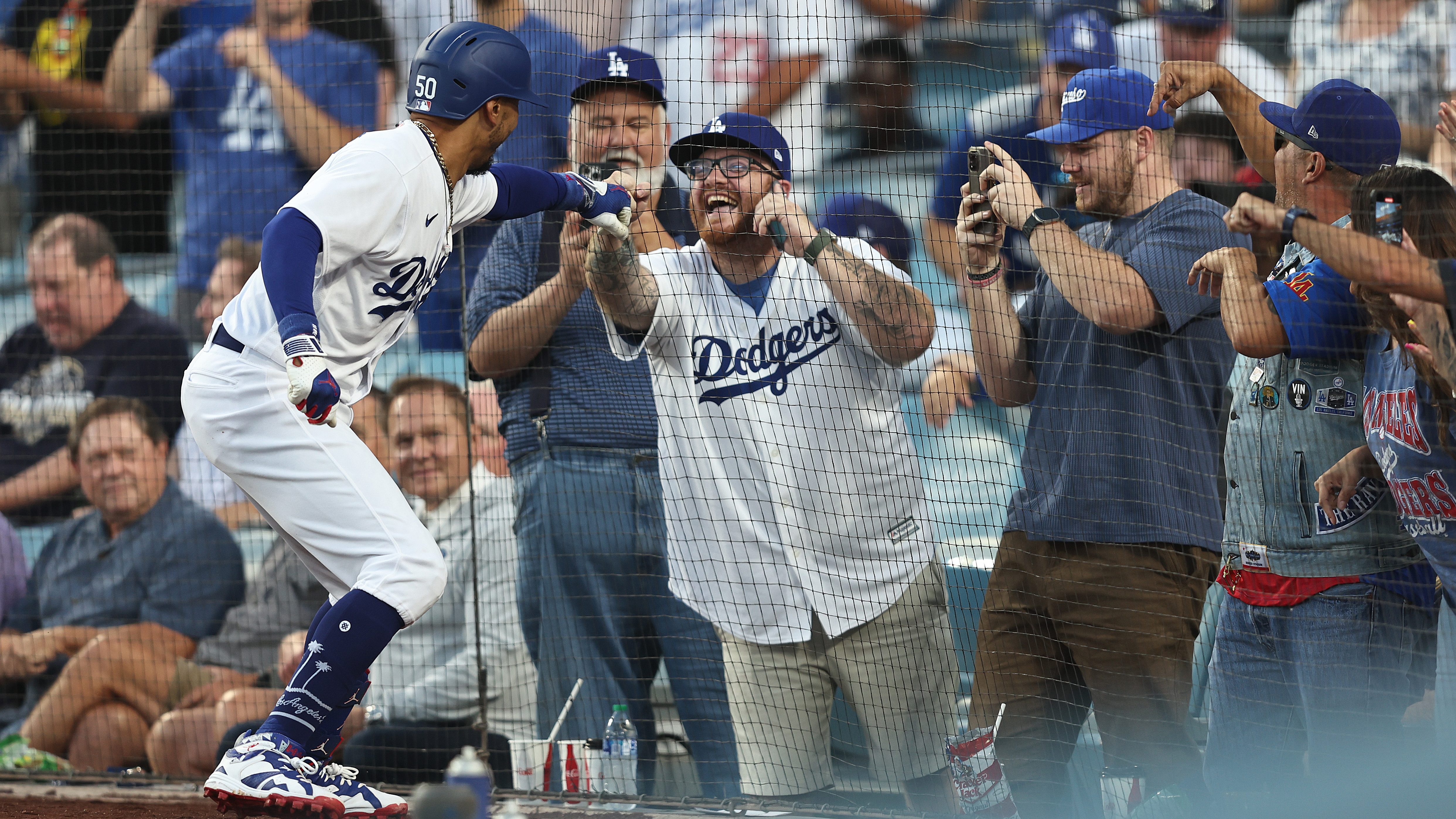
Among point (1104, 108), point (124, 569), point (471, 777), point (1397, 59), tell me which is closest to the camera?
point (471, 777)

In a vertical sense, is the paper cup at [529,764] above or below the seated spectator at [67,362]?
below

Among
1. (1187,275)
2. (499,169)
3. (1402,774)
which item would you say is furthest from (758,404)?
(1402,774)

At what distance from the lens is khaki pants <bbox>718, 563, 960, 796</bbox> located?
3.23 m

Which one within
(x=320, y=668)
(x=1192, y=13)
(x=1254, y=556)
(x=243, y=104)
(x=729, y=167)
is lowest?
(x=320, y=668)

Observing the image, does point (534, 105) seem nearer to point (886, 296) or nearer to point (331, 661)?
point (886, 296)

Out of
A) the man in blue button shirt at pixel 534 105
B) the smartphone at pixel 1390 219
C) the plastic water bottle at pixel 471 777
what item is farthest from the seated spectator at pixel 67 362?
the smartphone at pixel 1390 219

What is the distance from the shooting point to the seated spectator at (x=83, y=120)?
18.8 feet

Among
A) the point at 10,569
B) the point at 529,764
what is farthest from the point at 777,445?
the point at 10,569

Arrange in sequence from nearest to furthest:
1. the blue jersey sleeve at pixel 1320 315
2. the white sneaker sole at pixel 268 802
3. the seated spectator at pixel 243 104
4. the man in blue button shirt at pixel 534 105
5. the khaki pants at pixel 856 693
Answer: the white sneaker sole at pixel 268 802 → the blue jersey sleeve at pixel 1320 315 → the khaki pants at pixel 856 693 → the man in blue button shirt at pixel 534 105 → the seated spectator at pixel 243 104

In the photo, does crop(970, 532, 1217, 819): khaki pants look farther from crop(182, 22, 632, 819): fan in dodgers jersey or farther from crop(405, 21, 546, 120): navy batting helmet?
crop(405, 21, 546, 120): navy batting helmet

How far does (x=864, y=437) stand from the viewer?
3338 mm

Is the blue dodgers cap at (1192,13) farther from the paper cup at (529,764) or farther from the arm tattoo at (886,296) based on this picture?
the paper cup at (529,764)

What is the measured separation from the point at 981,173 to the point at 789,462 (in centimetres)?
91

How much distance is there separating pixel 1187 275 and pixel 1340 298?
13.6 inches
